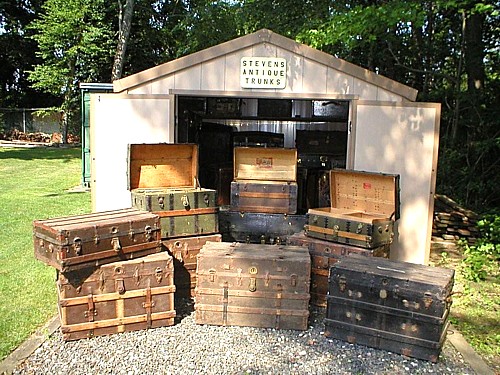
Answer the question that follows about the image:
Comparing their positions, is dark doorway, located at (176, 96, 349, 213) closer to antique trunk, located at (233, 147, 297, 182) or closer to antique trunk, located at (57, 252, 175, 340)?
antique trunk, located at (233, 147, 297, 182)

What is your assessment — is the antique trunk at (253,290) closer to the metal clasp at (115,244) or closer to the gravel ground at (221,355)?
the gravel ground at (221,355)

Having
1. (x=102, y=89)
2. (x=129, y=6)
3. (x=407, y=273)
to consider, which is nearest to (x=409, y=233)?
(x=407, y=273)

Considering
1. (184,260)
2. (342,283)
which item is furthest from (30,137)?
(342,283)

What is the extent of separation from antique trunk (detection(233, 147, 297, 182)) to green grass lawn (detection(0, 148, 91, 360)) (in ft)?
9.54

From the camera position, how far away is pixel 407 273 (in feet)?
15.0

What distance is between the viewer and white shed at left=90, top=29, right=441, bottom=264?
6.80 m

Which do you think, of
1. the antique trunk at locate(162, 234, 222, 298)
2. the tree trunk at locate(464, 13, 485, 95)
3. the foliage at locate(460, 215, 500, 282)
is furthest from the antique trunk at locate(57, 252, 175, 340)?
the tree trunk at locate(464, 13, 485, 95)

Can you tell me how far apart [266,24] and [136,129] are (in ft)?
28.6

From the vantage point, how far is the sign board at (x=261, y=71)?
6.80 m

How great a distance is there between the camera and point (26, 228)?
8562 mm

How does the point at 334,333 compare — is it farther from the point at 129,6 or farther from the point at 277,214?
the point at 129,6

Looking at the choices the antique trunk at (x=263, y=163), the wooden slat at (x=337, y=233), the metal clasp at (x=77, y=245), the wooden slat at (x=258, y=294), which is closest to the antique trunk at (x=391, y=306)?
the wooden slat at (x=258, y=294)

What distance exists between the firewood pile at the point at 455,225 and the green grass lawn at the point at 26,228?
668 cm

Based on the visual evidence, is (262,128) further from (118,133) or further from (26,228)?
(26,228)
